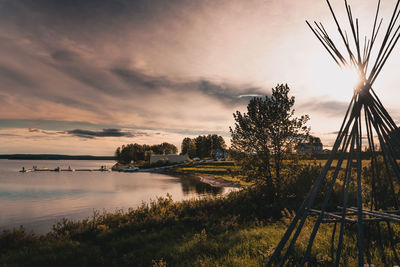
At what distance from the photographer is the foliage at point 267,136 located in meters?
16.5

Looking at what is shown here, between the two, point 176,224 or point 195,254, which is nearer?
point 195,254

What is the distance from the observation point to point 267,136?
675 inches

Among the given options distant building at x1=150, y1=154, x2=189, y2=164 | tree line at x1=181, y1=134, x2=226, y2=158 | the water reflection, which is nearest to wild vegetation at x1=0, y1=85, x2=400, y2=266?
the water reflection

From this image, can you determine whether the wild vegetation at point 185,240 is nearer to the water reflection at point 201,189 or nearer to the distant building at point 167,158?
the water reflection at point 201,189

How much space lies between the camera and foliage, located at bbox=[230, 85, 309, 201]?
651 inches

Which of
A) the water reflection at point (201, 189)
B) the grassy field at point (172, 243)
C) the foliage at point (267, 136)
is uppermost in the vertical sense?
the foliage at point (267, 136)

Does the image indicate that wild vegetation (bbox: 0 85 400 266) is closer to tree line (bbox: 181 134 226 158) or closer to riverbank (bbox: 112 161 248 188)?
riverbank (bbox: 112 161 248 188)

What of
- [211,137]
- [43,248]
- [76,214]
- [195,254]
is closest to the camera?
[195,254]

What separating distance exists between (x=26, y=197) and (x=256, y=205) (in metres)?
33.7

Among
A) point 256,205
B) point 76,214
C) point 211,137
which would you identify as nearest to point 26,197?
point 76,214

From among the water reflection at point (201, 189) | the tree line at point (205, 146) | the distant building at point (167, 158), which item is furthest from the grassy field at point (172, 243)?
the tree line at point (205, 146)

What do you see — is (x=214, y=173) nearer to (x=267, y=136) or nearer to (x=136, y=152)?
(x=267, y=136)

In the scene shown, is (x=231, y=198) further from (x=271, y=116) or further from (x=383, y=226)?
(x=383, y=226)

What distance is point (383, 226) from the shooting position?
27.0 ft
